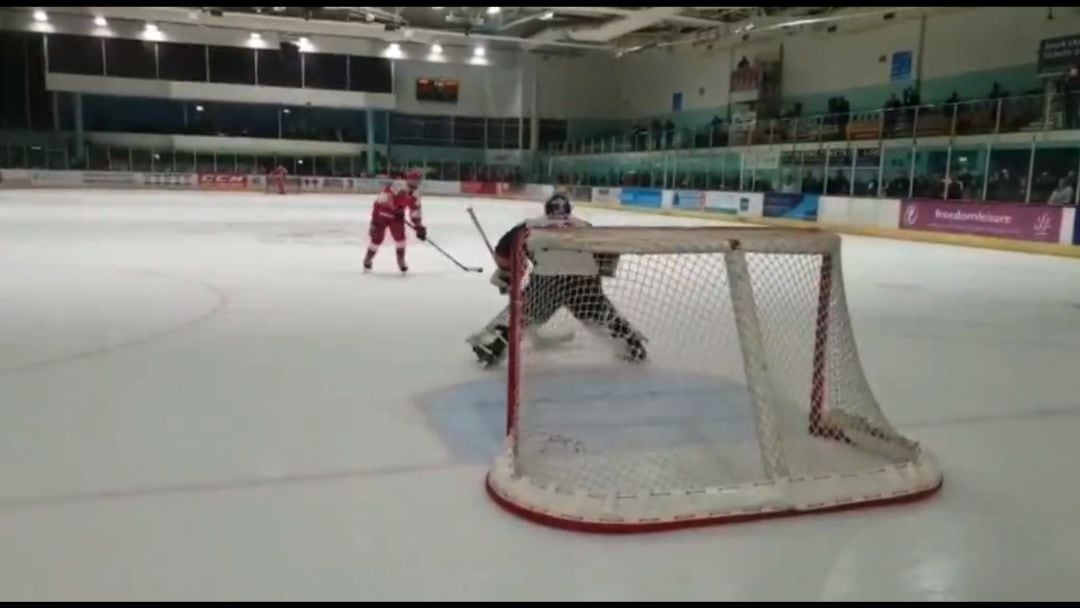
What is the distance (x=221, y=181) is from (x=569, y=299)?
80.0ft

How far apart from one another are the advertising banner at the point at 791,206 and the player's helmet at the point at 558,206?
11.5m

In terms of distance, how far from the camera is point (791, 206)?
14688mm

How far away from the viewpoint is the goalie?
2781 millimetres

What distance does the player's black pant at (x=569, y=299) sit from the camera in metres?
3.01

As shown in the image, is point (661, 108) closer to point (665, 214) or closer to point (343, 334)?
point (665, 214)

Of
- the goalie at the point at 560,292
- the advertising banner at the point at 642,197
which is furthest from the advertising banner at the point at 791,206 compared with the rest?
the goalie at the point at 560,292

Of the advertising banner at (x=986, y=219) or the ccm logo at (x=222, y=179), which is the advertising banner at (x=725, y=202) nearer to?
the advertising banner at (x=986, y=219)

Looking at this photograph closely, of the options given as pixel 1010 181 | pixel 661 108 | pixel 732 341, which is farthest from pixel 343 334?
pixel 661 108

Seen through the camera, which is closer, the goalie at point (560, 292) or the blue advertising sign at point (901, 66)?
the goalie at point (560, 292)

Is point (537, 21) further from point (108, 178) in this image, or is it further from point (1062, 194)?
point (1062, 194)

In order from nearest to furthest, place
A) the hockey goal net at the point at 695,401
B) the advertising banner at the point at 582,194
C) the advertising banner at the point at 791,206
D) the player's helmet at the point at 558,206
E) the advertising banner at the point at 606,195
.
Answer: the hockey goal net at the point at 695,401, the player's helmet at the point at 558,206, the advertising banner at the point at 791,206, the advertising banner at the point at 606,195, the advertising banner at the point at 582,194

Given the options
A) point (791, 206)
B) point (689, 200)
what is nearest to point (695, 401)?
point (791, 206)

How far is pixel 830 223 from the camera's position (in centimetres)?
1385

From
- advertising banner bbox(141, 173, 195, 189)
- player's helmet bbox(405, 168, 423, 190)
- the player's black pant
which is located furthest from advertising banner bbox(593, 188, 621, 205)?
the player's black pant
